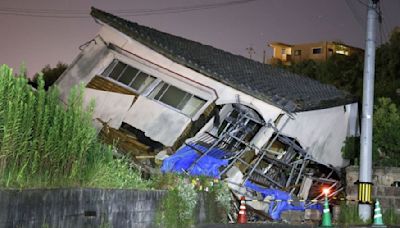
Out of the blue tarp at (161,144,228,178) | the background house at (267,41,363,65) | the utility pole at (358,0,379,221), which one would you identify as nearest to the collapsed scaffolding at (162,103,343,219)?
the blue tarp at (161,144,228,178)

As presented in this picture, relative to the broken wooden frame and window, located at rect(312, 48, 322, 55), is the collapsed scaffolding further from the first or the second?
window, located at rect(312, 48, 322, 55)

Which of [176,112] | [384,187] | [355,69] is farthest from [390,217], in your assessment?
[355,69]

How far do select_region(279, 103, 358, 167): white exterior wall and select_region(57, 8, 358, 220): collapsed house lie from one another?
0.13 ft

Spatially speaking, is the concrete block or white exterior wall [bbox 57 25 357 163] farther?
white exterior wall [bbox 57 25 357 163]

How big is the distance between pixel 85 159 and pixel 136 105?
9.77 metres

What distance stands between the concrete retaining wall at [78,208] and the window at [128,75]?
848 centimetres

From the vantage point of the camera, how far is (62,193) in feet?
23.7

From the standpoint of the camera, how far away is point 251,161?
654 inches

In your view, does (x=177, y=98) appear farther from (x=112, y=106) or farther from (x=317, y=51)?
(x=317, y=51)

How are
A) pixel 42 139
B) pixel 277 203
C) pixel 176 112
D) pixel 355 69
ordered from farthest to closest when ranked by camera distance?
pixel 355 69, pixel 176 112, pixel 277 203, pixel 42 139

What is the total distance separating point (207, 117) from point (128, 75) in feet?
12.1

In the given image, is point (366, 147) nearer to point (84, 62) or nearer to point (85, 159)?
point (85, 159)

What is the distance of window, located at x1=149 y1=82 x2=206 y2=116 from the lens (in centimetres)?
1738

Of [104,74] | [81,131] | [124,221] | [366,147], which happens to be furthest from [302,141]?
[81,131]
